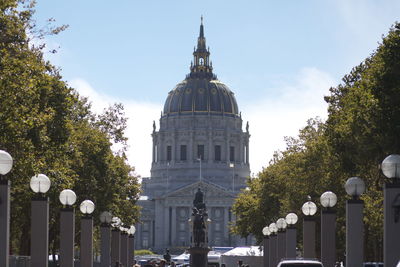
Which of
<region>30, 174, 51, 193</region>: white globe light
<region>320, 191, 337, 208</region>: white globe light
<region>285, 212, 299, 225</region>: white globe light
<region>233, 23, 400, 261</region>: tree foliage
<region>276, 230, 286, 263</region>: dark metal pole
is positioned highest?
<region>233, 23, 400, 261</region>: tree foliage

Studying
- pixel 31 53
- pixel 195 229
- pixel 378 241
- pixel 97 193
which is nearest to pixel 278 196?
pixel 195 229

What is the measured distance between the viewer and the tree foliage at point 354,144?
41.4 m

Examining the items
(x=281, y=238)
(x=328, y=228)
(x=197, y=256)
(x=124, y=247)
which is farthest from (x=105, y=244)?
(x=197, y=256)

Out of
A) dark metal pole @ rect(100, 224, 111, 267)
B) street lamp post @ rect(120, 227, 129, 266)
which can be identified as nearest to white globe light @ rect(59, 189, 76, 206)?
dark metal pole @ rect(100, 224, 111, 267)

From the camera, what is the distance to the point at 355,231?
32.8m

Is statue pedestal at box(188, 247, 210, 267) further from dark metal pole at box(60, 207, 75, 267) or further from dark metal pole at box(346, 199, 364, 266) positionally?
dark metal pole at box(346, 199, 364, 266)

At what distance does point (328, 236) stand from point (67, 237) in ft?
30.8

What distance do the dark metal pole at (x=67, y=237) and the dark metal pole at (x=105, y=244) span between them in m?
12.9

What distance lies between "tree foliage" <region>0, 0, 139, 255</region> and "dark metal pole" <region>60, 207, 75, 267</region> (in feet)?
6.28

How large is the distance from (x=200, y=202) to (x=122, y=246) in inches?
1064

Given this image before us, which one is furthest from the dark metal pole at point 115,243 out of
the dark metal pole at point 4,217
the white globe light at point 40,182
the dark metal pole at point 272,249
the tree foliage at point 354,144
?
the dark metal pole at point 4,217

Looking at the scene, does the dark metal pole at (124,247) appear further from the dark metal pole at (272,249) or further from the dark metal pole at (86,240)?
the dark metal pole at (86,240)

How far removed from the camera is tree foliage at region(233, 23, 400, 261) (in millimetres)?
41375

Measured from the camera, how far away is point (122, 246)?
2667 inches
